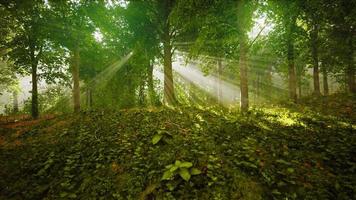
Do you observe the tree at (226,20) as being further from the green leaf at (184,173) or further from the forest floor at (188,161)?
the green leaf at (184,173)

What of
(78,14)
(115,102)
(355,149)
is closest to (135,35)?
(78,14)

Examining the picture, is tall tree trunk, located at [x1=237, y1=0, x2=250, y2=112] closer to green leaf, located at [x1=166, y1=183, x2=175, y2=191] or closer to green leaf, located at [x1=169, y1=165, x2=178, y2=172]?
green leaf, located at [x1=169, y1=165, x2=178, y2=172]

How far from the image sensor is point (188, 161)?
6.07m

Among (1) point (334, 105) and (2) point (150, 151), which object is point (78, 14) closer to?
(2) point (150, 151)

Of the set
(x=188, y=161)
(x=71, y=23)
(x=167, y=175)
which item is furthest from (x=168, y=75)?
(x=167, y=175)

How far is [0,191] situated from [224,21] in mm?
11678

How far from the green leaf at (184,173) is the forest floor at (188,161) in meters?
0.03

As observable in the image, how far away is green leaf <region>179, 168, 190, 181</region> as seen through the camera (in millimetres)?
5285

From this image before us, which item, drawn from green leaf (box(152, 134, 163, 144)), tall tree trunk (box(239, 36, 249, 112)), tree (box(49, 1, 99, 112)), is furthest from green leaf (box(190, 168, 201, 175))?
tree (box(49, 1, 99, 112))

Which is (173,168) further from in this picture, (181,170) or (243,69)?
(243,69)

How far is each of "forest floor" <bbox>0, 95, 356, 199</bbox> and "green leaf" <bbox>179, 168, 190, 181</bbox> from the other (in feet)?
0.08

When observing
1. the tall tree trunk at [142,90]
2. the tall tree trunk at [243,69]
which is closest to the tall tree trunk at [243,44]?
the tall tree trunk at [243,69]

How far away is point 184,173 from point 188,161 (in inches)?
26.5

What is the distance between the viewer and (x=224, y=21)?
12.3 metres
